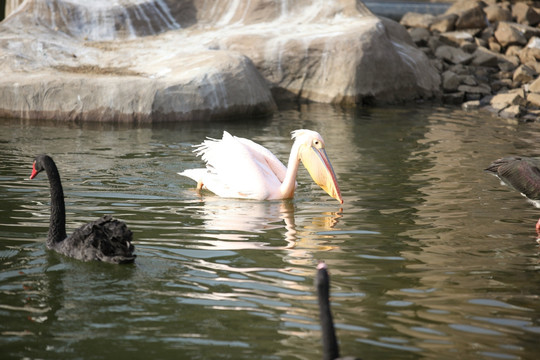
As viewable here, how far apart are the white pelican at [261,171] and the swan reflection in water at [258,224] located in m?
0.11

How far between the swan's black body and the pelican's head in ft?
5.59

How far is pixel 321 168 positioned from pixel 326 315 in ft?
15.3

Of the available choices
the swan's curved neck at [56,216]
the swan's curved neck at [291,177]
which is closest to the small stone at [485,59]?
the swan's curved neck at [291,177]

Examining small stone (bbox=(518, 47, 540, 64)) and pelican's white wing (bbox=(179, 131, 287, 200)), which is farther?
small stone (bbox=(518, 47, 540, 64))

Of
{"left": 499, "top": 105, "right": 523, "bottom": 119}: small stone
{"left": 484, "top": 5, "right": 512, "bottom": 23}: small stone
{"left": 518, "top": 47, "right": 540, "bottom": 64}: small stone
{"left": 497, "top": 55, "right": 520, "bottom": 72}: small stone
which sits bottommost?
{"left": 499, "top": 105, "right": 523, "bottom": 119}: small stone

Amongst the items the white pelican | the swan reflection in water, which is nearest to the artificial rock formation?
the white pelican

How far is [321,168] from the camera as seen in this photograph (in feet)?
26.3

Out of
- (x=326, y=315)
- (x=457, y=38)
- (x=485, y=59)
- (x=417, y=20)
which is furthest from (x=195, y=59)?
(x=326, y=315)

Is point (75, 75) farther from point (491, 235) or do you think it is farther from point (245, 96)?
point (491, 235)

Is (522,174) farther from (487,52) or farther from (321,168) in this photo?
(487,52)

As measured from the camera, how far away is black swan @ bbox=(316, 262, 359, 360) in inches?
134

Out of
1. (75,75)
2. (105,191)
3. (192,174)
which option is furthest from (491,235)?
(75,75)

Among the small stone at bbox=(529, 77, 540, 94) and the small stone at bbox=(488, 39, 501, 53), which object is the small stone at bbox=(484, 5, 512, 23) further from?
the small stone at bbox=(529, 77, 540, 94)

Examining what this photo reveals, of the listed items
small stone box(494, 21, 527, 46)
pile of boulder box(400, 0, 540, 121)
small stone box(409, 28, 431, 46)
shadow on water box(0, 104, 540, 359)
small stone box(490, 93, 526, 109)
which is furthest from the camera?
small stone box(409, 28, 431, 46)
